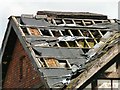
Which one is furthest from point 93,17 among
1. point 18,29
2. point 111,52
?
point 111,52

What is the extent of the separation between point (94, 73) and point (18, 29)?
4831 mm

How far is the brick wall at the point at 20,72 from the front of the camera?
14.9 m

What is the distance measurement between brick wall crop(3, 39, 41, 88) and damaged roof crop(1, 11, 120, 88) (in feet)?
2.07

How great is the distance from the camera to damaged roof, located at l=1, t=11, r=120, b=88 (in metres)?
12.2

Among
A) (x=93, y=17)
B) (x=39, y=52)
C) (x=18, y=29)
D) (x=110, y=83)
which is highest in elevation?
(x=93, y=17)

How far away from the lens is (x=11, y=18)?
1570cm

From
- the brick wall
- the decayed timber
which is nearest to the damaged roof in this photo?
the decayed timber

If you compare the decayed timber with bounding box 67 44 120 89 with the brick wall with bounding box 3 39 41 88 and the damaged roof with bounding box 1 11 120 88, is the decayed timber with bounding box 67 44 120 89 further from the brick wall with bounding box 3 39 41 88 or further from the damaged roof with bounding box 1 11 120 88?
the brick wall with bounding box 3 39 41 88

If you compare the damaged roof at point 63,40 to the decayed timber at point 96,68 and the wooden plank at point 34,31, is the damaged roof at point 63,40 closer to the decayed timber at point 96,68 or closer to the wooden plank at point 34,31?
the wooden plank at point 34,31

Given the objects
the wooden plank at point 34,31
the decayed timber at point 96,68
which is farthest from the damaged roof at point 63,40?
the decayed timber at point 96,68

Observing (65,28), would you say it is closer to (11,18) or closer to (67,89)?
(11,18)

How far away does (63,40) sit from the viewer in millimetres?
14188

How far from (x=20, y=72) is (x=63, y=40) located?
284 cm

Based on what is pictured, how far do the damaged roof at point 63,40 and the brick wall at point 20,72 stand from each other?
0.63 meters
